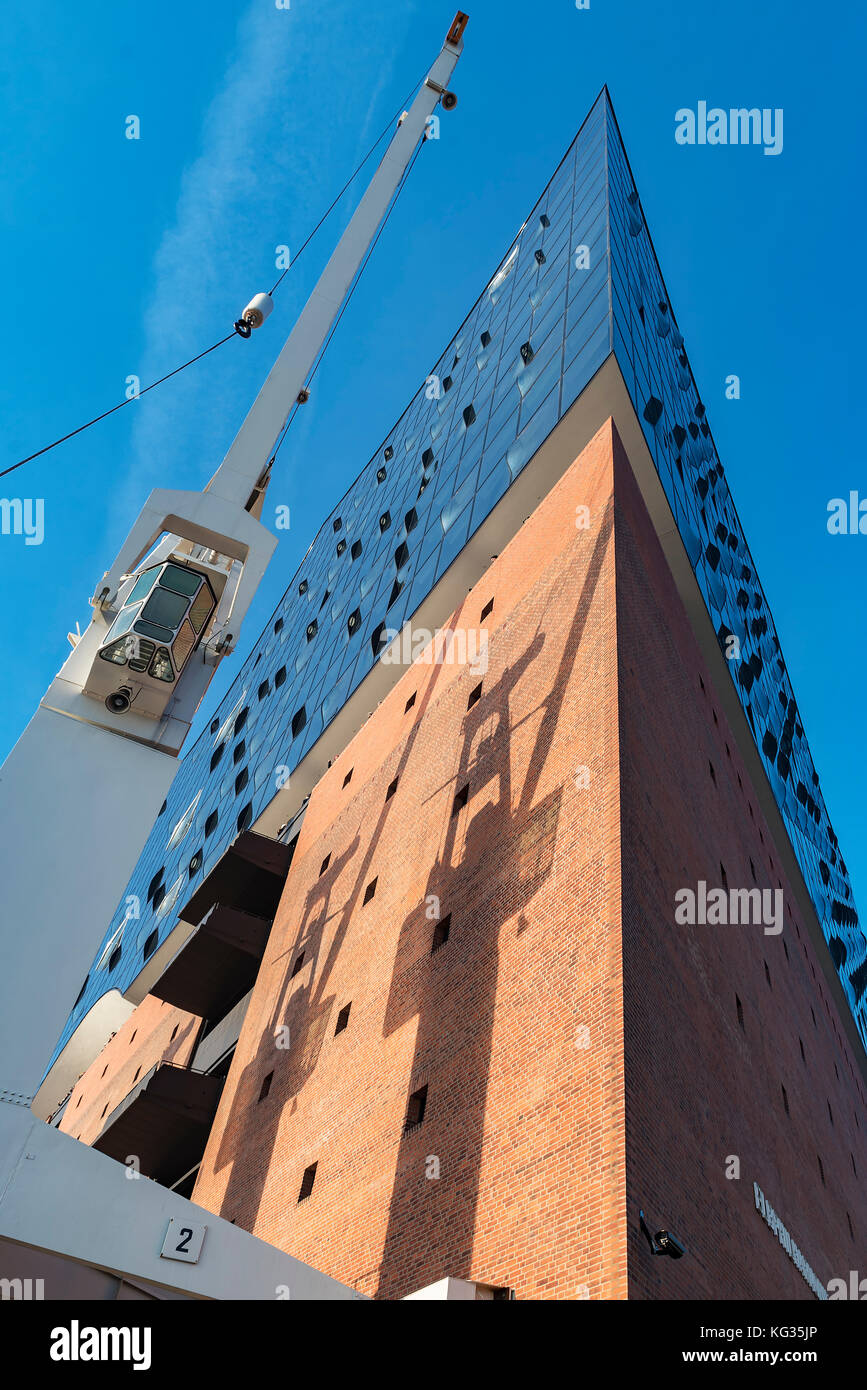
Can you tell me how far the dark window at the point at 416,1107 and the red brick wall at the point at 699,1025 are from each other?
3.41 meters

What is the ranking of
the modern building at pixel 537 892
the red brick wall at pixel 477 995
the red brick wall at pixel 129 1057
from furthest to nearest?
the red brick wall at pixel 129 1057 < the modern building at pixel 537 892 < the red brick wall at pixel 477 995

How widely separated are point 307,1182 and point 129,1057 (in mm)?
21533

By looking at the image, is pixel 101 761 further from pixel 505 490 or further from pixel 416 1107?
pixel 505 490

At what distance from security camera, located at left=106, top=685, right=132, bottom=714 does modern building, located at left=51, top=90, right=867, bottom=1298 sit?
5.47 m

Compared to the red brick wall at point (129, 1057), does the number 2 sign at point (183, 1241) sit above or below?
below

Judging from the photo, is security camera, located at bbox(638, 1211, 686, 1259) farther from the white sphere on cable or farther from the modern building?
the white sphere on cable

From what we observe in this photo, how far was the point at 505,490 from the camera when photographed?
73.0 ft

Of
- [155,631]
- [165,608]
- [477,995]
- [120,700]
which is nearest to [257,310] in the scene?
[165,608]

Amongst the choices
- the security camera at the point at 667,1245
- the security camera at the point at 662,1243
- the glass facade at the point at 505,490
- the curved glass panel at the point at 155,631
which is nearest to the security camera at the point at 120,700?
the curved glass panel at the point at 155,631

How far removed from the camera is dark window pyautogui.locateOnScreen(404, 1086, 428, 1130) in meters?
12.8

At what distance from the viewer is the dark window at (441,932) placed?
1452 centimetres

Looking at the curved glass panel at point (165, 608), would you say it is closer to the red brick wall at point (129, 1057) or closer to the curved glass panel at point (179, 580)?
the curved glass panel at point (179, 580)

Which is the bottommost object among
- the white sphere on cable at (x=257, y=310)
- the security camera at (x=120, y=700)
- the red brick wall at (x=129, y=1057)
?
the security camera at (x=120, y=700)
